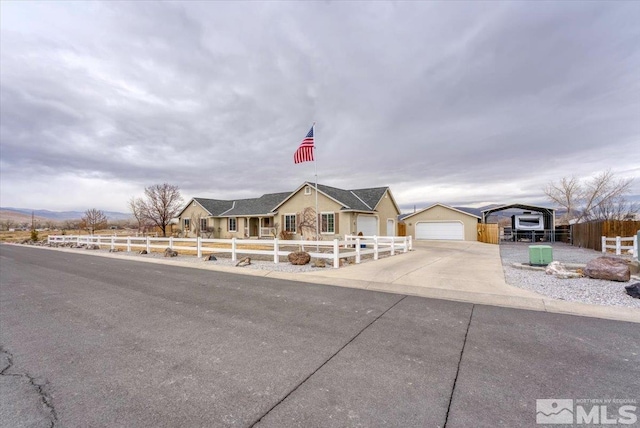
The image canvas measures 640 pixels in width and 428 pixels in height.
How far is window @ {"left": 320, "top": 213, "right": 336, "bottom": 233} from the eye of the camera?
23.3m

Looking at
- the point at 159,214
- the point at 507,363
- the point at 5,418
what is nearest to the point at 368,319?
the point at 507,363

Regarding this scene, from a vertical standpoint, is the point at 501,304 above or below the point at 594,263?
below

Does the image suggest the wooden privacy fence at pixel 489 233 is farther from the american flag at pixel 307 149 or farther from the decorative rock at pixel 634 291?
the decorative rock at pixel 634 291

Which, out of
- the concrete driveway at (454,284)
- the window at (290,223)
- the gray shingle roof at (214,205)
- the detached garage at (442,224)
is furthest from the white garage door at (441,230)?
the gray shingle roof at (214,205)

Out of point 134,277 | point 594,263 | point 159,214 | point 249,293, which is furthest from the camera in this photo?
point 159,214

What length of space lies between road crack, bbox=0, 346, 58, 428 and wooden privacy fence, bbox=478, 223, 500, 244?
29435 mm

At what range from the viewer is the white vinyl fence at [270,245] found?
40.2 ft

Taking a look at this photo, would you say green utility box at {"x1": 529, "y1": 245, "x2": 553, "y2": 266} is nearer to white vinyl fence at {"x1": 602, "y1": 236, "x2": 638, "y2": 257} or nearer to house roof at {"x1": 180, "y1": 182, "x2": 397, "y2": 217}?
white vinyl fence at {"x1": 602, "y1": 236, "x2": 638, "y2": 257}

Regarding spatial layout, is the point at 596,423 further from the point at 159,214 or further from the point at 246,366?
the point at 159,214

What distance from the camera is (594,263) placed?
8.55 meters

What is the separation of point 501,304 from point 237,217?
2837 centimetres

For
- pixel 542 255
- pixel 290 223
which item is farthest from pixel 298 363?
pixel 290 223

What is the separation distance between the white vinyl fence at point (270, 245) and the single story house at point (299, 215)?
2.50 metres

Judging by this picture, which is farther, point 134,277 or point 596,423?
point 134,277
